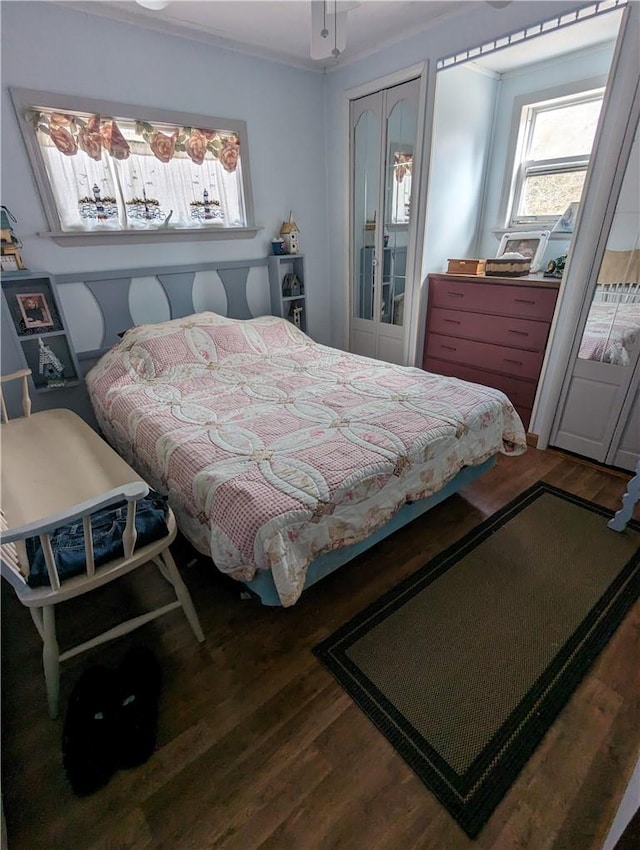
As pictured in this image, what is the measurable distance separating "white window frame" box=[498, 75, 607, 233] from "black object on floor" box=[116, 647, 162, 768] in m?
3.67

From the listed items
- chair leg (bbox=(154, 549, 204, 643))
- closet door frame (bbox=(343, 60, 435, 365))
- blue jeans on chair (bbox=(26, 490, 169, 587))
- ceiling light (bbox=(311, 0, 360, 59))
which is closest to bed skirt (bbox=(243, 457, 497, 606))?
chair leg (bbox=(154, 549, 204, 643))

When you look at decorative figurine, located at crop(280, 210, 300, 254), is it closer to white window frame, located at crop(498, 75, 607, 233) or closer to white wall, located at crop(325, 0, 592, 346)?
white wall, located at crop(325, 0, 592, 346)

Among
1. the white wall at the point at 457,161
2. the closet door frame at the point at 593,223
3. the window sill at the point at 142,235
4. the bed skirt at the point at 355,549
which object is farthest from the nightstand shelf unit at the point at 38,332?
the closet door frame at the point at 593,223

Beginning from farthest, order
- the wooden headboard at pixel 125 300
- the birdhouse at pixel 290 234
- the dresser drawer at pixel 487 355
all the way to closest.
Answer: the birdhouse at pixel 290 234
the dresser drawer at pixel 487 355
the wooden headboard at pixel 125 300

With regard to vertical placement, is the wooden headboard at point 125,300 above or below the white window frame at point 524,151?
below

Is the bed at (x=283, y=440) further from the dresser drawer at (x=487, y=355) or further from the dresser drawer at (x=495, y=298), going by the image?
the dresser drawer at (x=495, y=298)

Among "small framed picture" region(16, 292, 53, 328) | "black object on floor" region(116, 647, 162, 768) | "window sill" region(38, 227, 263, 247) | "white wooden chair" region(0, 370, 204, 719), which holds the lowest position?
"black object on floor" region(116, 647, 162, 768)

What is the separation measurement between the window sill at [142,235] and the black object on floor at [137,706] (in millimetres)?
2313

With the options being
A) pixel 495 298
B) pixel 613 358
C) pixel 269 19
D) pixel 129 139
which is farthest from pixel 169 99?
pixel 613 358

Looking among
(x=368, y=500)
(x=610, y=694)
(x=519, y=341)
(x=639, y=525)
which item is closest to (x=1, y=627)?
(x=368, y=500)

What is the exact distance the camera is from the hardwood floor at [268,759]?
1.05m

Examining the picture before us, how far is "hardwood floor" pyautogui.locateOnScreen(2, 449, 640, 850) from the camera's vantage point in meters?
1.05

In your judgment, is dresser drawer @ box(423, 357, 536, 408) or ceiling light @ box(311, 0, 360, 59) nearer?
ceiling light @ box(311, 0, 360, 59)

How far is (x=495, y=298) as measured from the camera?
9.50ft
